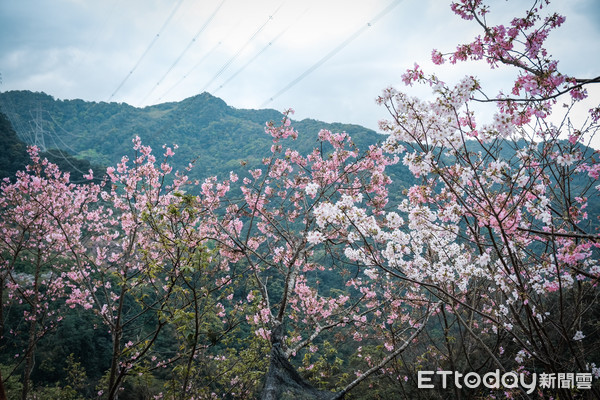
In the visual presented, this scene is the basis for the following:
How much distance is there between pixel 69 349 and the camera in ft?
41.9

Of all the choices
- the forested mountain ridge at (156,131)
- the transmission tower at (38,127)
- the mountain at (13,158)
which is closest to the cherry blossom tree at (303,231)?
the mountain at (13,158)

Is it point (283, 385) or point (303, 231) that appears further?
point (303, 231)

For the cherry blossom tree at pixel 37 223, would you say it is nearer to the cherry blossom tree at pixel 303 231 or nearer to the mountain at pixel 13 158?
the cherry blossom tree at pixel 303 231

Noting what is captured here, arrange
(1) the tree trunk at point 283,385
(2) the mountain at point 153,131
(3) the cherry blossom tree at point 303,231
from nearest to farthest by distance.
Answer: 1. (1) the tree trunk at point 283,385
2. (3) the cherry blossom tree at point 303,231
3. (2) the mountain at point 153,131

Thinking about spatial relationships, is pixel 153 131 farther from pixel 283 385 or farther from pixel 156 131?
pixel 283 385

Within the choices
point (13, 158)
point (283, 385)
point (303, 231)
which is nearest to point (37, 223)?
point (303, 231)

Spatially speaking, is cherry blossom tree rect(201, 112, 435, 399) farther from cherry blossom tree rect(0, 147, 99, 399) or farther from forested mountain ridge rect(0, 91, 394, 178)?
forested mountain ridge rect(0, 91, 394, 178)

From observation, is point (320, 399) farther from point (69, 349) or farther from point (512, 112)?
point (69, 349)

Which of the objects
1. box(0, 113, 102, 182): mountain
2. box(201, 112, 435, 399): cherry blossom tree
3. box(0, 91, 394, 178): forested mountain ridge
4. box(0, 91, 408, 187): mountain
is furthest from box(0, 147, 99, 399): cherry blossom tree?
box(0, 91, 394, 178): forested mountain ridge

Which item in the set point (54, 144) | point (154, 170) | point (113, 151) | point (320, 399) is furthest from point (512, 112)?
point (54, 144)

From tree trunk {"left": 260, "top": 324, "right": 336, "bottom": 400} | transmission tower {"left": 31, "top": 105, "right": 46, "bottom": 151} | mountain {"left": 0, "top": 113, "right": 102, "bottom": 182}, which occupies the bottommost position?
tree trunk {"left": 260, "top": 324, "right": 336, "bottom": 400}

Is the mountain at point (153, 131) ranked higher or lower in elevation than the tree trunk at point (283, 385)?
higher

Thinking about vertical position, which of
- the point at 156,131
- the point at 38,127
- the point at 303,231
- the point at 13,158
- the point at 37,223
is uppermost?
the point at 156,131

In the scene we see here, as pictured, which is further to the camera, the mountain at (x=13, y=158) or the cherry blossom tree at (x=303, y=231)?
the mountain at (x=13, y=158)
